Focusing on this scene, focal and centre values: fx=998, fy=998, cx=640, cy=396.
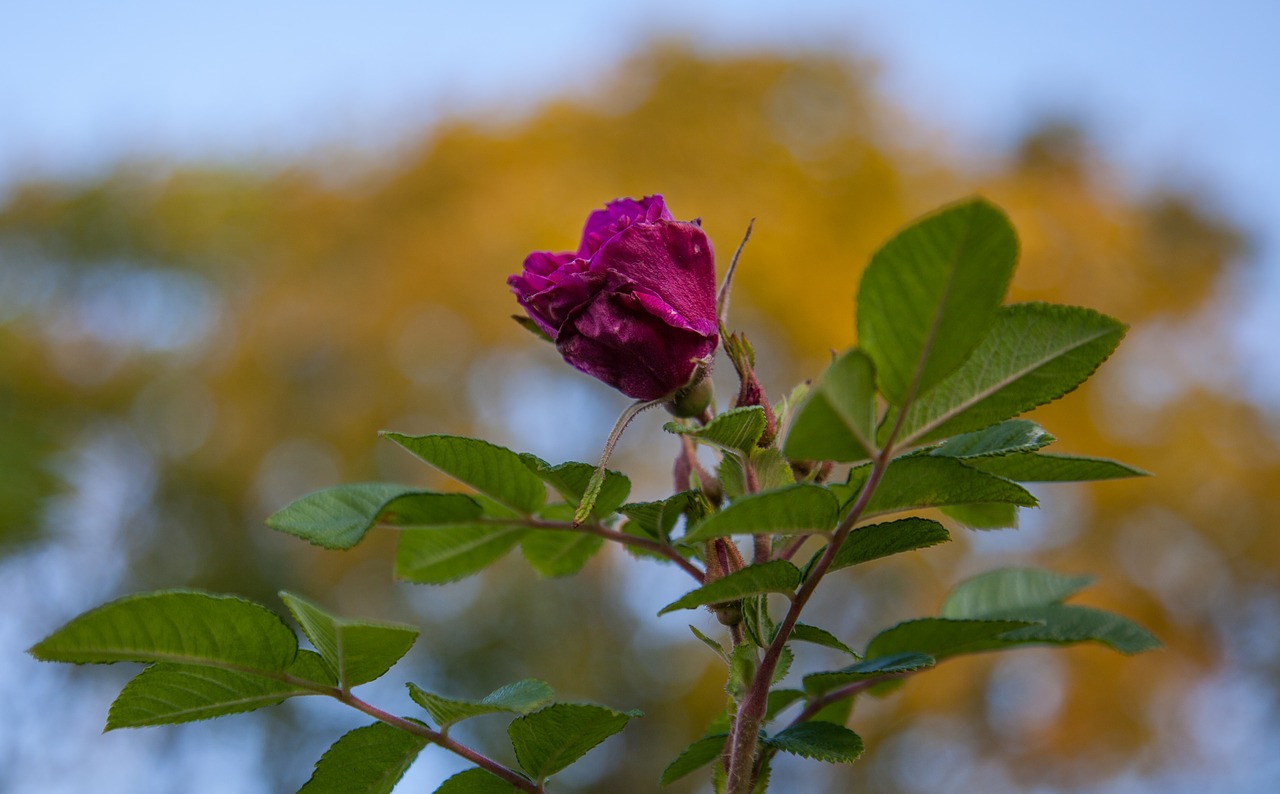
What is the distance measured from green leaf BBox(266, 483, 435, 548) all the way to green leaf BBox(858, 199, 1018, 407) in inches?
6.9

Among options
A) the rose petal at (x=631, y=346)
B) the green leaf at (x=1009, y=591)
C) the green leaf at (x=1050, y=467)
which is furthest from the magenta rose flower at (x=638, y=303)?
the green leaf at (x=1009, y=591)

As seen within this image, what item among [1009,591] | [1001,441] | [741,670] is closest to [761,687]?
[741,670]

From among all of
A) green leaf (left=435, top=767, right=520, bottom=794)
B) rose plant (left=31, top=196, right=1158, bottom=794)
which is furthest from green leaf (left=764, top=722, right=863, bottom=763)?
green leaf (left=435, top=767, right=520, bottom=794)

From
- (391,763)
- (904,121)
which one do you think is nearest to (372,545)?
(904,121)

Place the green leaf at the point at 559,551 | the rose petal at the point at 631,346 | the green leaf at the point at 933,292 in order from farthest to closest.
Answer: the green leaf at the point at 559,551 → the rose petal at the point at 631,346 → the green leaf at the point at 933,292

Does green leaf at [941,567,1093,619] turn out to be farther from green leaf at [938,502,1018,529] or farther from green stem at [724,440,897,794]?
green stem at [724,440,897,794]

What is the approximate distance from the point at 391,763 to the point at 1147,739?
5213 mm

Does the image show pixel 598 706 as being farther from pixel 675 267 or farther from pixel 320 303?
pixel 320 303

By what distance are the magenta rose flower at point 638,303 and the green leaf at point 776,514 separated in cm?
8

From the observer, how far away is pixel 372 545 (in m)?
5.08

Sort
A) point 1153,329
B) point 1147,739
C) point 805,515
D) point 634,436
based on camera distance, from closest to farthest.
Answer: point 805,515 → point 1147,739 → point 634,436 → point 1153,329

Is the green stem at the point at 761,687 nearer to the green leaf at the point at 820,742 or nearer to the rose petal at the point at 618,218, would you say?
the green leaf at the point at 820,742

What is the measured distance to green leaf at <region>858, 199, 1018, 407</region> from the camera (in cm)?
24

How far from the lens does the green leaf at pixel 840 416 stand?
0.85ft
